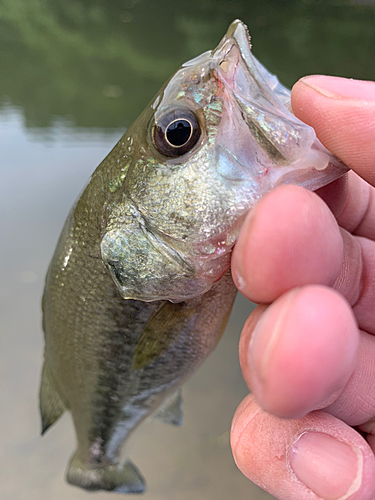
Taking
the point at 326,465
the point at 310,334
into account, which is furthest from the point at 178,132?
the point at 326,465

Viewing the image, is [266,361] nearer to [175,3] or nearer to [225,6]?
[225,6]

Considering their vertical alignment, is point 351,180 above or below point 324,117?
below

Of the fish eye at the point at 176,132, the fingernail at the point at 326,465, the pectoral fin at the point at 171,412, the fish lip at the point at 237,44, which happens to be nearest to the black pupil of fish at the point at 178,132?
the fish eye at the point at 176,132

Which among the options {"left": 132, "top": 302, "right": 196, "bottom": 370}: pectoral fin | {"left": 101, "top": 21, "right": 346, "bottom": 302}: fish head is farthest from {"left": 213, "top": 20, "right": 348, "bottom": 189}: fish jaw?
{"left": 132, "top": 302, "right": 196, "bottom": 370}: pectoral fin

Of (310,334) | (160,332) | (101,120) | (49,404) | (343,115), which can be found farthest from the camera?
(101,120)

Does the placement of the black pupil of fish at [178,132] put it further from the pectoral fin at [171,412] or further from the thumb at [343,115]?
the pectoral fin at [171,412]

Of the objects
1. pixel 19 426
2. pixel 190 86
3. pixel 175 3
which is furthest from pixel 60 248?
pixel 175 3

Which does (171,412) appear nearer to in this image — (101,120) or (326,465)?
(326,465)
